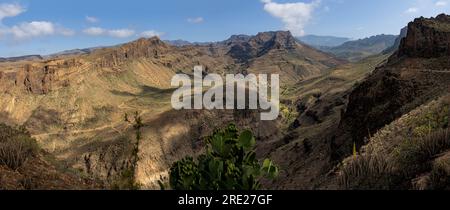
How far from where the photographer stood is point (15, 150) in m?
16.8

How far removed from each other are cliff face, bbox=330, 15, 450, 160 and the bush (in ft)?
60.3

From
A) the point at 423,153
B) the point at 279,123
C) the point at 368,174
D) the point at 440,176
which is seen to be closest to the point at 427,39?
the point at 423,153

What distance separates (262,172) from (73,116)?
155 m

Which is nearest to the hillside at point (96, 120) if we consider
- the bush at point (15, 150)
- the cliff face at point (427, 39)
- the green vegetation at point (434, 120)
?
the cliff face at point (427, 39)

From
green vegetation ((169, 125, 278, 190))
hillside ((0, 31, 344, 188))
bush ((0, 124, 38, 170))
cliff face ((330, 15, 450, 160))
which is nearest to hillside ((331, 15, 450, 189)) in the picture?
cliff face ((330, 15, 450, 160))

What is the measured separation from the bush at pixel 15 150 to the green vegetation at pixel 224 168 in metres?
9.99

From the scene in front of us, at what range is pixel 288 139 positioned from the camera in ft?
191

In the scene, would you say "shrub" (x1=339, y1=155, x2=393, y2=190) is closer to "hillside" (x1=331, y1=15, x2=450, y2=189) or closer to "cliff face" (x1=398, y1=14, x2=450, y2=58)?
"hillside" (x1=331, y1=15, x2=450, y2=189)

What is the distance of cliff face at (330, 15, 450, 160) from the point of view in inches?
1123

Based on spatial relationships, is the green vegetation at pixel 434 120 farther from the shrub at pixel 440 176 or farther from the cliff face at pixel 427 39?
the cliff face at pixel 427 39

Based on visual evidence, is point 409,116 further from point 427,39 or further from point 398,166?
point 427,39

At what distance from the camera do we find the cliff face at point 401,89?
28516 mm
